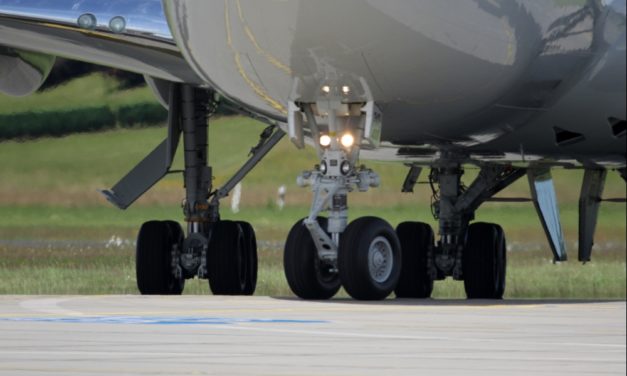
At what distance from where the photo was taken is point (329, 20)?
16359mm

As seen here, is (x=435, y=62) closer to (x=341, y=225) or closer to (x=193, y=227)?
(x=341, y=225)

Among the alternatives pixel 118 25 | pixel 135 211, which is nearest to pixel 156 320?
pixel 118 25

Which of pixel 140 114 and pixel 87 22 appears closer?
pixel 87 22

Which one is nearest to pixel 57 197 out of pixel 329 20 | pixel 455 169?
pixel 455 169

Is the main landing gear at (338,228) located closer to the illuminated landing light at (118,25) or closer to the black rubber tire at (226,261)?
the black rubber tire at (226,261)

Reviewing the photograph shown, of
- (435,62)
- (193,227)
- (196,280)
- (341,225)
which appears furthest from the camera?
(196,280)

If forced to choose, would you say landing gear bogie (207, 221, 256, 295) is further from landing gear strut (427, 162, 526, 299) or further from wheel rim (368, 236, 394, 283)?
wheel rim (368, 236, 394, 283)

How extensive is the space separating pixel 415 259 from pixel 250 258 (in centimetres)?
189

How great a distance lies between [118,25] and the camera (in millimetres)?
21250

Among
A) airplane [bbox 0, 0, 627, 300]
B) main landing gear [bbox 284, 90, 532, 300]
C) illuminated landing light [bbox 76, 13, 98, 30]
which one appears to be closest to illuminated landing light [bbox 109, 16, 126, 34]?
airplane [bbox 0, 0, 627, 300]

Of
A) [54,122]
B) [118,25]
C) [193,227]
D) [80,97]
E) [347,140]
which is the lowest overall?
[193,227]

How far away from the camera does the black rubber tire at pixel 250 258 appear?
2200cm

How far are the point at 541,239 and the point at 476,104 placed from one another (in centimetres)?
1372

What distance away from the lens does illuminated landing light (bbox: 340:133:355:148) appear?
17.4 metres
